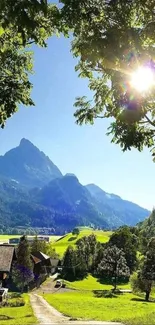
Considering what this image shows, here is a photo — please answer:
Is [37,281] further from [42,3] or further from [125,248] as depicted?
[42,3]

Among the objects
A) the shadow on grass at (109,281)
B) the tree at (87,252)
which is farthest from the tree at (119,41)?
the tree at (87,252)

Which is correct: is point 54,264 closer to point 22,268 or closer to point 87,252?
point 87,252

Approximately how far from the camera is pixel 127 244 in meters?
138

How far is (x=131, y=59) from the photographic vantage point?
42.4ft

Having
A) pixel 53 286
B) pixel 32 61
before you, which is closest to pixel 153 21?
pixel 32 61

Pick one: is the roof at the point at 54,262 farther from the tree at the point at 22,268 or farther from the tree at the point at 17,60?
the tree at the point at 17,60

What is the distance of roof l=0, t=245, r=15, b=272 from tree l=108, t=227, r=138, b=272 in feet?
216

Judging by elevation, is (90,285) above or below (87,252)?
below

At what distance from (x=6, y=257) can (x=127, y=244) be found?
75.8 m

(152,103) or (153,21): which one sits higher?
(153,21)

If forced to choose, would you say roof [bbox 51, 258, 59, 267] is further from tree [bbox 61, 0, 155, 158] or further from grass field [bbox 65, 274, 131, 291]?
tree [bbox 61, 0, 155, 158]

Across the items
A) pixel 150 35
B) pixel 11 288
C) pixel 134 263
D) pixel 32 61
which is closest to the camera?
pixel 150 35

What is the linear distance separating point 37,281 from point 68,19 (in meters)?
105

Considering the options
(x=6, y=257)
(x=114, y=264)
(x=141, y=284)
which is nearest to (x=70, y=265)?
(x=114, y=264)
